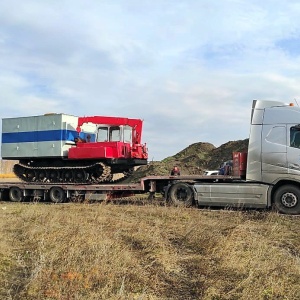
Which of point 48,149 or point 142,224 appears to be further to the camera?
point 48,149

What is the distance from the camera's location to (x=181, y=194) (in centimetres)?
1409

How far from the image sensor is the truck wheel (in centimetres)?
1379

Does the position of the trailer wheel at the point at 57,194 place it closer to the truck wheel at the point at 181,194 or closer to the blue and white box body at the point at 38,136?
the blue and white box body at the point at 38,136

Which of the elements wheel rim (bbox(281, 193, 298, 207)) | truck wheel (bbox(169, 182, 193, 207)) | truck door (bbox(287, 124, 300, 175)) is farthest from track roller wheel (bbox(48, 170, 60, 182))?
truck door (bbox(287, 124, 300, 175))

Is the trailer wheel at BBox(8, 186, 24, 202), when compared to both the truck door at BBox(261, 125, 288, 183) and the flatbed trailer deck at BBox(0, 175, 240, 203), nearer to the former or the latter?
the flatbed trailer deck at BBox(0, 175, 240, 203)

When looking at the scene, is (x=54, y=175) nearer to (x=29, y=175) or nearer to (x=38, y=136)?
(x=29, y=175)

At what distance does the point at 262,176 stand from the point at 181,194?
2776 millimetres

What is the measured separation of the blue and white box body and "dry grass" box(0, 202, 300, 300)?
769cm

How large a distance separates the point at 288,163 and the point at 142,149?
7.00 meters

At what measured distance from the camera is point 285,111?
12.6 m

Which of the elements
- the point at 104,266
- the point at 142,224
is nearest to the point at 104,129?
the point at 142,224

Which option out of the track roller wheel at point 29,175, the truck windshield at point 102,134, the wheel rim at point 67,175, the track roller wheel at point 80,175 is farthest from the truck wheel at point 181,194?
the track roller wheel at point 29,175

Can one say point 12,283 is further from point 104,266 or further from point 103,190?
point 103,190

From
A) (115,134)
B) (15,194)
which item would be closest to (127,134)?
(115,134)
